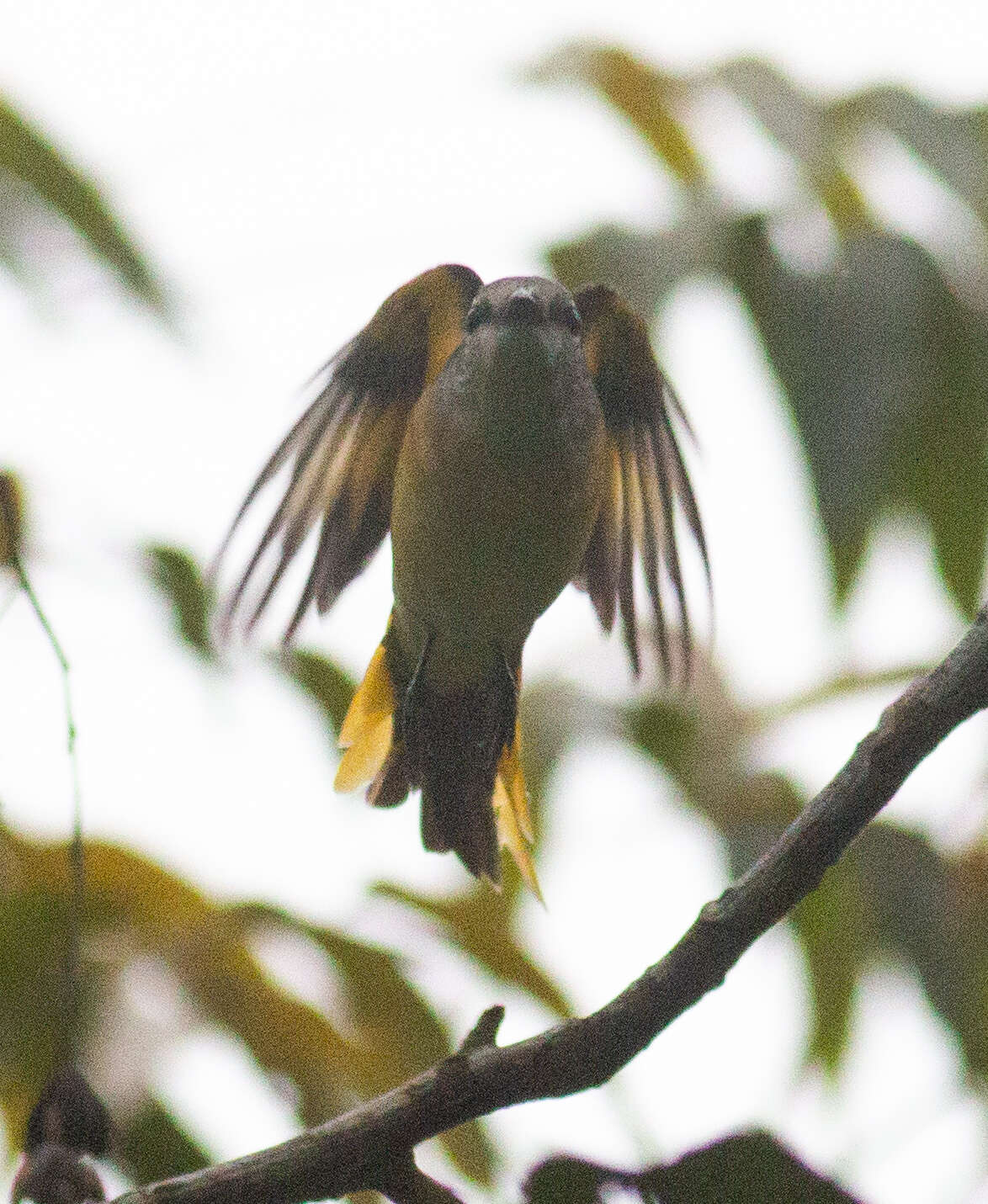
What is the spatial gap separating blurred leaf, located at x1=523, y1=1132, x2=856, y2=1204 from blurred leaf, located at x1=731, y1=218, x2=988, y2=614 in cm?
155

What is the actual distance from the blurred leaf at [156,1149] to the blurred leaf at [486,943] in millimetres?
616

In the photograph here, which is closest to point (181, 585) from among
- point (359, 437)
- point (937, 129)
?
point (359, 437)

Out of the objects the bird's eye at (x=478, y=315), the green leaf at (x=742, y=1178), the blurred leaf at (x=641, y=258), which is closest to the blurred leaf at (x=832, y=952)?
the blurred leaf at (x=641, y=258)

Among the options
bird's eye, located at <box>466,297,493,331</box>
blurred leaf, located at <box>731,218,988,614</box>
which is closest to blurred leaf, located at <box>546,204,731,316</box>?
blurred leaf, located at <box>731,218,988,614</box>

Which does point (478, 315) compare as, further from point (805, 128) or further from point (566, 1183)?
point (566, 1183)

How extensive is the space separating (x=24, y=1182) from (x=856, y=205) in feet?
8.40

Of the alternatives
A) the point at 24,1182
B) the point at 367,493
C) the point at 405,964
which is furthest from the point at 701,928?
the point at 367,493

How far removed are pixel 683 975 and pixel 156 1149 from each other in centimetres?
127

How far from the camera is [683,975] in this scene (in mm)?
1998

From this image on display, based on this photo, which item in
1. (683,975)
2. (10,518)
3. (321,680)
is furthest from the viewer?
(321,680)

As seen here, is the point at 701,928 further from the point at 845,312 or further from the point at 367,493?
the point at 367,493

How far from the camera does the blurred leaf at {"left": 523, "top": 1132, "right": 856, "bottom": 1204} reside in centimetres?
144

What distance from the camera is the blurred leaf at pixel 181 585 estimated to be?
336 cm

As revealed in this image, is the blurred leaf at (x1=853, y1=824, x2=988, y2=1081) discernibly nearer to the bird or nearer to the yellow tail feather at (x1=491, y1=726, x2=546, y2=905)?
the bird
